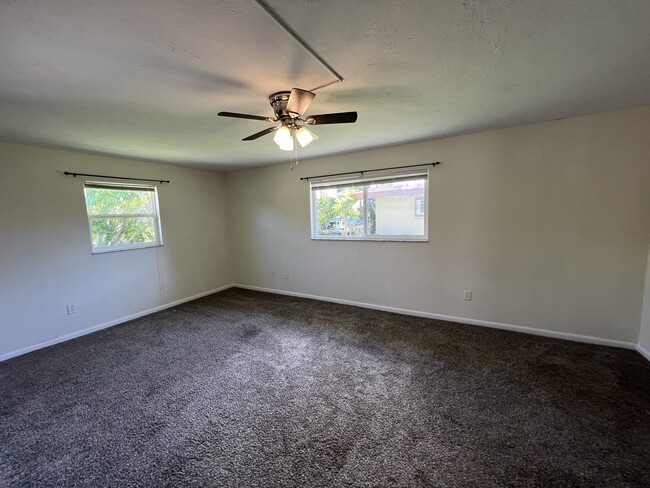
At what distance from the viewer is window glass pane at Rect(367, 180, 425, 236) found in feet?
11.6

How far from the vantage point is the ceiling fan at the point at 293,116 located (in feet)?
5.68

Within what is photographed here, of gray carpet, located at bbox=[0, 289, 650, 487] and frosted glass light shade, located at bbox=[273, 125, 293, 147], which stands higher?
frosted glass light shade, located at bbox=[273, 125, 293, 147]

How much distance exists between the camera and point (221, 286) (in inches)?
206

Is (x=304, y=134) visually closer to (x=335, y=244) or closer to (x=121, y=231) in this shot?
(x=335, y=244)

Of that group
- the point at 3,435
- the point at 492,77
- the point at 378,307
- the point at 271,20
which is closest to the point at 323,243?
the point at 378,307

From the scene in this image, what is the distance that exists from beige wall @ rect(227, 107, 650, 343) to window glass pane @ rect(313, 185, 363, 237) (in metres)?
0.29

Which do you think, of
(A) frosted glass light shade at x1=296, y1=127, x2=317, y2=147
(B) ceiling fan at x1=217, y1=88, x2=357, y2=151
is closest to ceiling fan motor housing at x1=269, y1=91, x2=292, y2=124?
(B) ceiling fan at x1=217, y1=88, x2=357, y2=151

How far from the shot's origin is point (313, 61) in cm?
154

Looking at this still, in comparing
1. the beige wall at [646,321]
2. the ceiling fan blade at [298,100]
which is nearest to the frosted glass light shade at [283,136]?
the ceiling fan blade at [298,100]

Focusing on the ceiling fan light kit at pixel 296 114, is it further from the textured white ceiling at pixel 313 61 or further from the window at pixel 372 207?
the window at pixel 372 207

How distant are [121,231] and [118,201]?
0.43 meters

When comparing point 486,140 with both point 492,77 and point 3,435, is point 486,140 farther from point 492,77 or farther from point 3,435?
point 3,435

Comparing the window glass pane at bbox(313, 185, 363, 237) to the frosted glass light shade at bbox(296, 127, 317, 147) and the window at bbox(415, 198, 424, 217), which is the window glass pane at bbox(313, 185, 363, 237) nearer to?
the window at bbox(415, 198, 424, 217)

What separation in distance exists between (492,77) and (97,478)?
3.40 m
